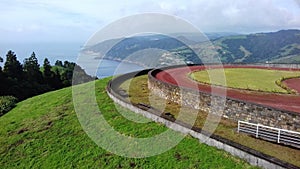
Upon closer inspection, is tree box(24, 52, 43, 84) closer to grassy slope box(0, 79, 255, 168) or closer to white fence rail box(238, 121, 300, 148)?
grassy slope box(0, 79, 255, 168)

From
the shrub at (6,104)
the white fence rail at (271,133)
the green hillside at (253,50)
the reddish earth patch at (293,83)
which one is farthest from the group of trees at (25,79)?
the green hillside at (253,50)

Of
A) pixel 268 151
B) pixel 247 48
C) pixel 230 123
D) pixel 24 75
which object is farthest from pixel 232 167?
pixel 247 48

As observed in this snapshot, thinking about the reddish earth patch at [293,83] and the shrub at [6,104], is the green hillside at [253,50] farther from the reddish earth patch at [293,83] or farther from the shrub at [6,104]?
the shrub at [6,104]

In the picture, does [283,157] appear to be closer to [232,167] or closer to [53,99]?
[232,167]

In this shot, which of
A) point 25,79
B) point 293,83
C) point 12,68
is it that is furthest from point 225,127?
point 12,68

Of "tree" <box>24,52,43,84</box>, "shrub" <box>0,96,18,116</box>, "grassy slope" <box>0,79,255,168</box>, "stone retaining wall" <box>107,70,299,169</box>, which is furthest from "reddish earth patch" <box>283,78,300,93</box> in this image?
"tree" <box>24,52,43,84</box>

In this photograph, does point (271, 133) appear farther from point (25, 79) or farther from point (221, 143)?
point (25, 79)
